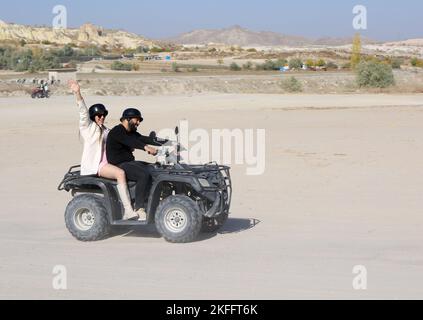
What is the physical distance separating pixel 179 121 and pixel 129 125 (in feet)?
55.1

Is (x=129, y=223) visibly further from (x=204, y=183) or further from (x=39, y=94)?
(x=39, y=94)

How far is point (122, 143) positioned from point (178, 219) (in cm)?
113

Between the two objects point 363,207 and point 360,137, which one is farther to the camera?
point 360,137

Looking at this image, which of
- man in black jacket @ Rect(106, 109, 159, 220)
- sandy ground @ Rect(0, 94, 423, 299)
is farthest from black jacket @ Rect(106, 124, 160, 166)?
sandy ground @ Rect(0, 94, 423, 299)

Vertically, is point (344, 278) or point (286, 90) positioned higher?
point (286, 90)

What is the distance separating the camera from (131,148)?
9.72 metres

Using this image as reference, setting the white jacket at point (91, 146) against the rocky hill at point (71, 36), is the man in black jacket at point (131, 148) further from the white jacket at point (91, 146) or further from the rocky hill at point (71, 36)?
the rocky hill at point (71, 36)

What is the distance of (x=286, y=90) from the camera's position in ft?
151

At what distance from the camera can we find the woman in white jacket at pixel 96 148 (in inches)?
376

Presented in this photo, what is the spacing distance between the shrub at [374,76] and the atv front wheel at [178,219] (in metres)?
37.8

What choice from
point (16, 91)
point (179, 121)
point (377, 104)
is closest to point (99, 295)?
point (179, 121)

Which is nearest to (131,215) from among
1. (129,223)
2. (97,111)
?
(129,223)
